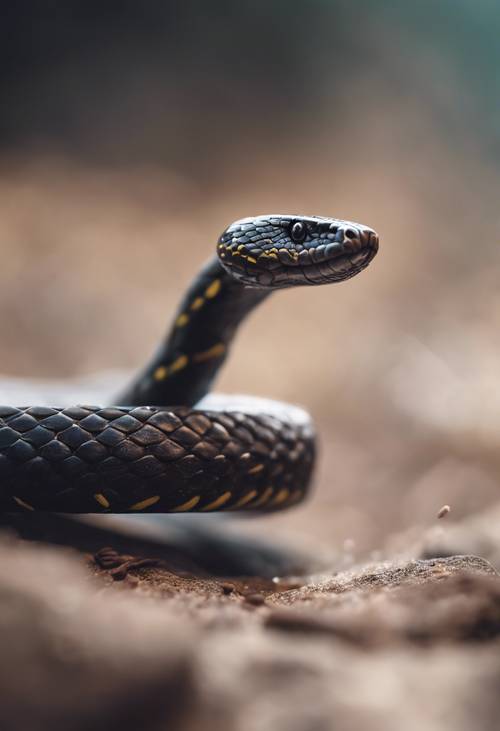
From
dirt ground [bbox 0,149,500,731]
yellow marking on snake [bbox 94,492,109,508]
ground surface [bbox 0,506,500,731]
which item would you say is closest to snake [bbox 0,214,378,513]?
yellow marking on snake [bbox 94,492,109,508]

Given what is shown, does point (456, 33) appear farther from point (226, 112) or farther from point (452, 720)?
point (452, 720)

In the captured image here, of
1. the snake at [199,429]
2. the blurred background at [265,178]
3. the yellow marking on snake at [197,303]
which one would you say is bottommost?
the snake at [199,429]

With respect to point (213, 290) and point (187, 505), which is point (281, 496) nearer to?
point (187, 505)

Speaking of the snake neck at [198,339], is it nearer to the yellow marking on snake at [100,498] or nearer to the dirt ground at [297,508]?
the dirt ground at [297,508]

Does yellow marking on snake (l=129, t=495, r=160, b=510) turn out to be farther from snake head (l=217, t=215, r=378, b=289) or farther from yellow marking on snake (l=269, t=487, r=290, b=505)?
snake head (l=217, t=215, r=378, b=289)

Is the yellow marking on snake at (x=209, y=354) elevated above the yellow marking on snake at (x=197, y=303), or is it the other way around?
the yellow marking on snake at (x=197, y=303)

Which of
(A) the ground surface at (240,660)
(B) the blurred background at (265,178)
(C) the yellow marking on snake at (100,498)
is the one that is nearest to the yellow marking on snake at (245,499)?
(C) the yellow marking on snake at (100,498)

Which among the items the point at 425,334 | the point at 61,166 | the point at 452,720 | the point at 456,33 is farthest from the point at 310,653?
the point at 456,33
